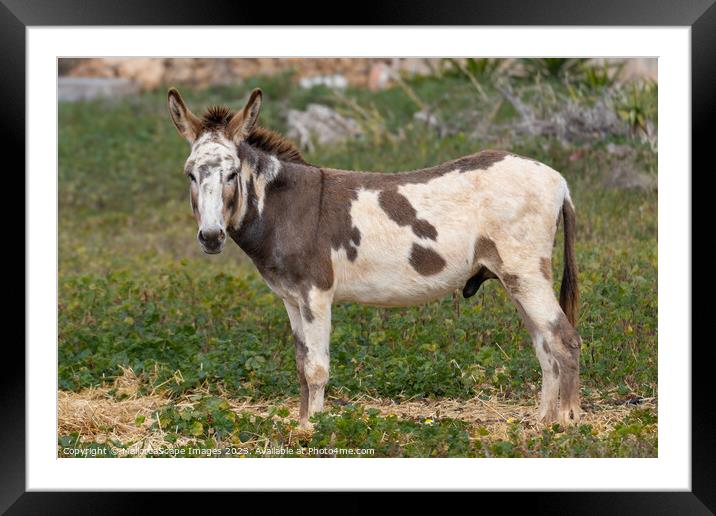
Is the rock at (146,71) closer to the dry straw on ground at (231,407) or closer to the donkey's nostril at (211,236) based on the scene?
the dry straw on ground at (231,407)

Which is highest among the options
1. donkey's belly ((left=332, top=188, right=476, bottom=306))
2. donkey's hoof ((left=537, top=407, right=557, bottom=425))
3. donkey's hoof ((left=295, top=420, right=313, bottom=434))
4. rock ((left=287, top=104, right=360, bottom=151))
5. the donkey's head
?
rock ((left=287, top=104, right=360, bottom=151))

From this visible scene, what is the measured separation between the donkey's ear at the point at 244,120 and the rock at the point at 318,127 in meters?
7.85

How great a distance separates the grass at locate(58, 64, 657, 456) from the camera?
675cm

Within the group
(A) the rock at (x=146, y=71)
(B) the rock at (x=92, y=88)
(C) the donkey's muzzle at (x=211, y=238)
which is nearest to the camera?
(C) the donkey's muzzle at (x=211, y=238)


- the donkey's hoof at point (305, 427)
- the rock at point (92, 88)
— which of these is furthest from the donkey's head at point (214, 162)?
the rock at point (92, 88)

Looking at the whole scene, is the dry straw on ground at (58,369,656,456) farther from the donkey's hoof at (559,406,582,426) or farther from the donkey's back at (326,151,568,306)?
the donkey's back at (326,151,568,306)

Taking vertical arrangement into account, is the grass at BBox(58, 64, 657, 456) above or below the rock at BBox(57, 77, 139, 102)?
below

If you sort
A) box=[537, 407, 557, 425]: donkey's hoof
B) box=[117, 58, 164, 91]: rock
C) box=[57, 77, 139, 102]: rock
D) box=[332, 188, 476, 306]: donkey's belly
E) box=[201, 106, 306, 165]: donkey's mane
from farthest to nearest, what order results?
box=[117, 58, 164, 91]: rock, box=[57, 77, 139, 102]: rock, box=[537, 407, 557, 425]: donkey's hoof, box=[332, 188, 476, 306]: donkey's belly, box=[201, 106, 306, 165]: donkey's mane

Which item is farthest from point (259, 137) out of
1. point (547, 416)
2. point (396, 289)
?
point (547, 416)

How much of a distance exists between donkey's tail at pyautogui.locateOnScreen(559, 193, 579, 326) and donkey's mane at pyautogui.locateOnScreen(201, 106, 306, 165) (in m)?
1.99

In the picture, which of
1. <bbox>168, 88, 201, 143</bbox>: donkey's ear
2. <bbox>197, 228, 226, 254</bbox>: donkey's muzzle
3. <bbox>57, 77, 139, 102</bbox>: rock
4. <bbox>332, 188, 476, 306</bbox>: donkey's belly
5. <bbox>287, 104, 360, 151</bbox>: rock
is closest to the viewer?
<bbox>197, 228, 226, 254</bbox>: donkey's muzzle

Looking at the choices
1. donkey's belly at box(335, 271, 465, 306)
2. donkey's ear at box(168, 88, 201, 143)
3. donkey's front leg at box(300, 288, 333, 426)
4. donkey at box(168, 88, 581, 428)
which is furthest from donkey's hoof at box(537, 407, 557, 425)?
donkey's ear at box(168, 88, 201, 143)

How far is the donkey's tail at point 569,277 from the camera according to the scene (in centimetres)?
704
